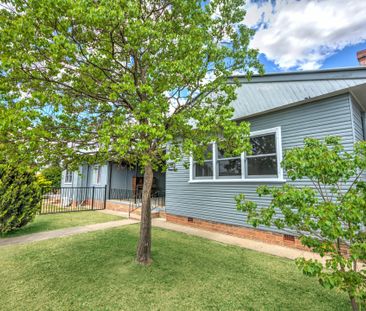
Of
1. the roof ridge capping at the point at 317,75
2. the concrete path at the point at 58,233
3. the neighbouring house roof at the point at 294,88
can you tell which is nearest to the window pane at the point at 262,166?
the neighbouring house roof at the point at 294,88

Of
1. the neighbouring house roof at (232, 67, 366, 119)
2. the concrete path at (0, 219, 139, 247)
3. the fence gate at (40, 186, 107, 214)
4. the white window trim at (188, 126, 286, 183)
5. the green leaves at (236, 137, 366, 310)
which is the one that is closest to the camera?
the green leaves at (236, 137, 366, 310)

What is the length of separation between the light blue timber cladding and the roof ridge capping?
49cm

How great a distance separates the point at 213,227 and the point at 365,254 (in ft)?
18.5

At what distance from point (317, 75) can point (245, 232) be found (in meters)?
4.82

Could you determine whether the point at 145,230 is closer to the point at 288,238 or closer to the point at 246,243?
the point at 246,243

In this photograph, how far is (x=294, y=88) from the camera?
221 inches

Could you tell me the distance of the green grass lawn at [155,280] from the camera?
2.95 m

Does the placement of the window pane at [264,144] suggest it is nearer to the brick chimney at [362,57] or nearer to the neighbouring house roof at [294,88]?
the neighbouring house roof at [294,88]

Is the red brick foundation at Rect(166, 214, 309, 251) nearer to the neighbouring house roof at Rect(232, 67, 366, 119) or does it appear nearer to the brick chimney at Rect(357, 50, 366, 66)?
the neighbouring house roof at Rect(232, 67, 366, 119)

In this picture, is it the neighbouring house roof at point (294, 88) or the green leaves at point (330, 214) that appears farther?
the neighbouring house roof at point (294, 88)

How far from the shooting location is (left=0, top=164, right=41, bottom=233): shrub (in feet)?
20.8

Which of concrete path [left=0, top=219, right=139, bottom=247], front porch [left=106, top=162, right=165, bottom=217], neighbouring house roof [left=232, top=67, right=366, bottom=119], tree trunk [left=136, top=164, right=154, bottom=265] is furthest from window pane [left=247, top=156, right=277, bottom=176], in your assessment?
front porch [left=106, top=162, right=165, bottom=217]

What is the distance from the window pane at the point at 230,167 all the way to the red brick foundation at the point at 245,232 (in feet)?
5.69

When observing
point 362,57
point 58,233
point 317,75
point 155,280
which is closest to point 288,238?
point 155,280
